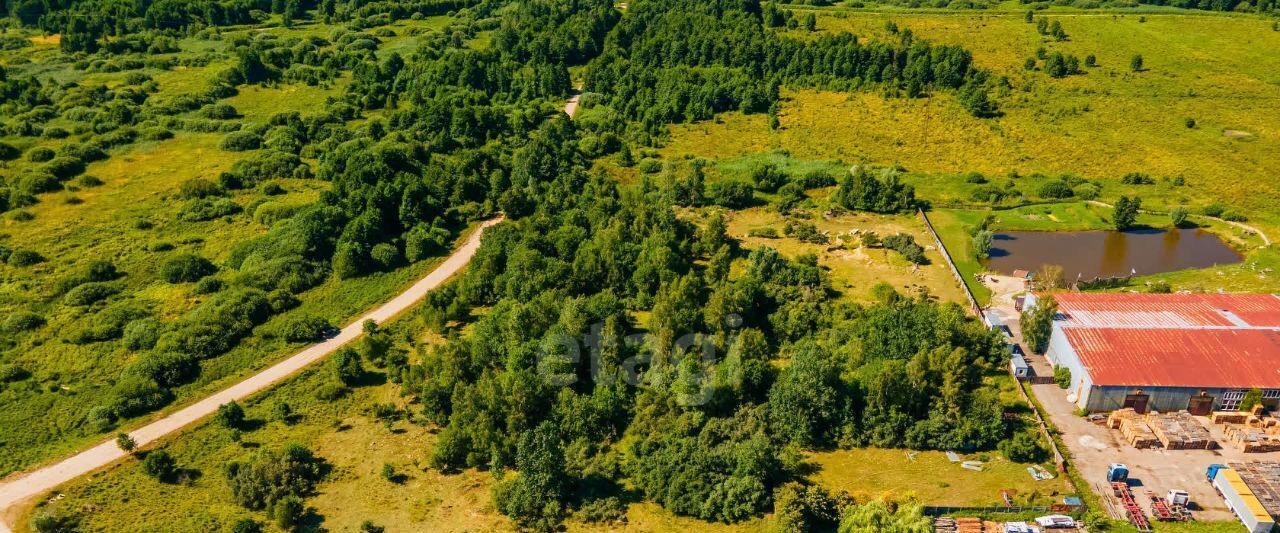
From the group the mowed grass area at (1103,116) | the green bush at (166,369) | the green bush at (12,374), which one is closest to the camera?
the green bush at (166,369)

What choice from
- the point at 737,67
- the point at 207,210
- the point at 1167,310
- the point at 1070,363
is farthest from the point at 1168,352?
the point at 207,210

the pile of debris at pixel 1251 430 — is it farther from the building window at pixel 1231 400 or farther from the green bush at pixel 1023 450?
the green bush at pixel 1023 450

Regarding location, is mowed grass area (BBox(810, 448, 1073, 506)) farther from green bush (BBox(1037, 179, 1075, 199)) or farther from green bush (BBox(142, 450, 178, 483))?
green bush (BBox(1037, 179, 1075, 199))

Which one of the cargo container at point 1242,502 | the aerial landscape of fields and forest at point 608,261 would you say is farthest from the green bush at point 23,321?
the cargo container at point 1242,502

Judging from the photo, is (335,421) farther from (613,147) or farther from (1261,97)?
(1261,97)

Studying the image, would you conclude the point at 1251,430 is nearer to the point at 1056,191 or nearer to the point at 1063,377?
the point at 1063,377

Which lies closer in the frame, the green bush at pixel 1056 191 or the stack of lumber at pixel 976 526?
the stack of lumber at pixel 976 526
